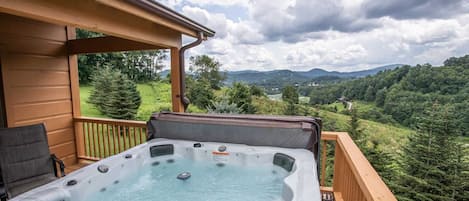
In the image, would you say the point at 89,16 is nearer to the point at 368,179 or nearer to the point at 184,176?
the point at 184,176

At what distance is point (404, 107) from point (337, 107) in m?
2.34

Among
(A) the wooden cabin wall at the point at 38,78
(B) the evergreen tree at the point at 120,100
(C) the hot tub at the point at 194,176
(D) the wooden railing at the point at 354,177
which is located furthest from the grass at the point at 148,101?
(D) the wooden railing at the point at 354,177

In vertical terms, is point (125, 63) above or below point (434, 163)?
above

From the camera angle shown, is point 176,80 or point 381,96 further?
point 381,96

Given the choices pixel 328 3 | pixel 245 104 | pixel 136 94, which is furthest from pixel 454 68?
pixel 136 94

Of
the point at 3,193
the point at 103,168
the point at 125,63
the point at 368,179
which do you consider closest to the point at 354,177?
the point at 368,179

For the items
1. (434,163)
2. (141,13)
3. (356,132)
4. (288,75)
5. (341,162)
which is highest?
(141,13)

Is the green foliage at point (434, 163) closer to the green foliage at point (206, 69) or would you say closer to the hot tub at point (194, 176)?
the green foliage at point (206, 69)

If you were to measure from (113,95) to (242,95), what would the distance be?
358 cm

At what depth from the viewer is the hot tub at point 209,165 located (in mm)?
2213

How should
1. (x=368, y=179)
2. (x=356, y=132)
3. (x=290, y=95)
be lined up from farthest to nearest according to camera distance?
(x=356, y=132) < (x=290, y=95) < (x=368, y=179)

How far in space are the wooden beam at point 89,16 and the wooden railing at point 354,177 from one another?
2.48 meters

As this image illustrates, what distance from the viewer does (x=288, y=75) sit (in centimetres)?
835

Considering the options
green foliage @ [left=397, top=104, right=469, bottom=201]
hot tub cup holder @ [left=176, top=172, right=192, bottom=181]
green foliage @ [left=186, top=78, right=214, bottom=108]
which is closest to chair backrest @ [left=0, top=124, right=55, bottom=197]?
hot tub cup holder @ [left=176, top=172, right=192, bottom=181]
